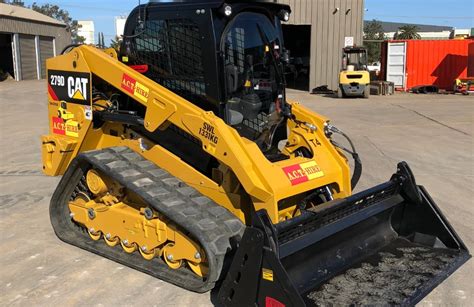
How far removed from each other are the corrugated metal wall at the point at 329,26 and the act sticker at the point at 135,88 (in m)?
22.5

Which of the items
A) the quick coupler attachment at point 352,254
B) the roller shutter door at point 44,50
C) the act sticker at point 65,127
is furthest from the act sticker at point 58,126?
the roller shutter door at point 44,50

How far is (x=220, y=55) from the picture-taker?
13.3ft

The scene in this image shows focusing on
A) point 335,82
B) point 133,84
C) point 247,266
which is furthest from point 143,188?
point 335,82

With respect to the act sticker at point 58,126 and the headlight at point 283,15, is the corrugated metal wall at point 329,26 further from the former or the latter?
the act sticker at point 58,126

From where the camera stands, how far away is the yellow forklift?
857 inches

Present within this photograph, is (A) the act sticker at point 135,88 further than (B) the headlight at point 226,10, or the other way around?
(A) the act sticker at point 135,88

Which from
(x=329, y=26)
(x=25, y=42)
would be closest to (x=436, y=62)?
(x=329, y=26)

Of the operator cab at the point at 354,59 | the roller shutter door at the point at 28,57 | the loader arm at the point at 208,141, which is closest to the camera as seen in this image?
the loader arm at the point at 208,141

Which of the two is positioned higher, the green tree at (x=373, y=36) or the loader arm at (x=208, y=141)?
the green tree at (x=373, y=36)

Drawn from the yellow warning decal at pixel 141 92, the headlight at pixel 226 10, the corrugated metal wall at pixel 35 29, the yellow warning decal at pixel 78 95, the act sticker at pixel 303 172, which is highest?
the corrugated metal wall at pixel 35 29

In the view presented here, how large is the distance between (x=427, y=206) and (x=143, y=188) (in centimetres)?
251

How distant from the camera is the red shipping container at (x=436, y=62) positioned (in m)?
26.2

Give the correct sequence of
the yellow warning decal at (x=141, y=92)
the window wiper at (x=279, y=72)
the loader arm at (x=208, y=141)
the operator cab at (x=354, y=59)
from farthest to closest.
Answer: the operator cab at (x=354, y=59) → the window wiper at (x=279, y=72) → the yellow warning decal at (x=141, y=92) → the loader arm at (x=208, y=141)

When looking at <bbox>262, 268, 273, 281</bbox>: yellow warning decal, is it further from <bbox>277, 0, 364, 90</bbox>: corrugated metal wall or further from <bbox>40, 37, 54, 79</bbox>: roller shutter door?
<bbox>40, 37, 54, 79</bbox>: roller shutter door
